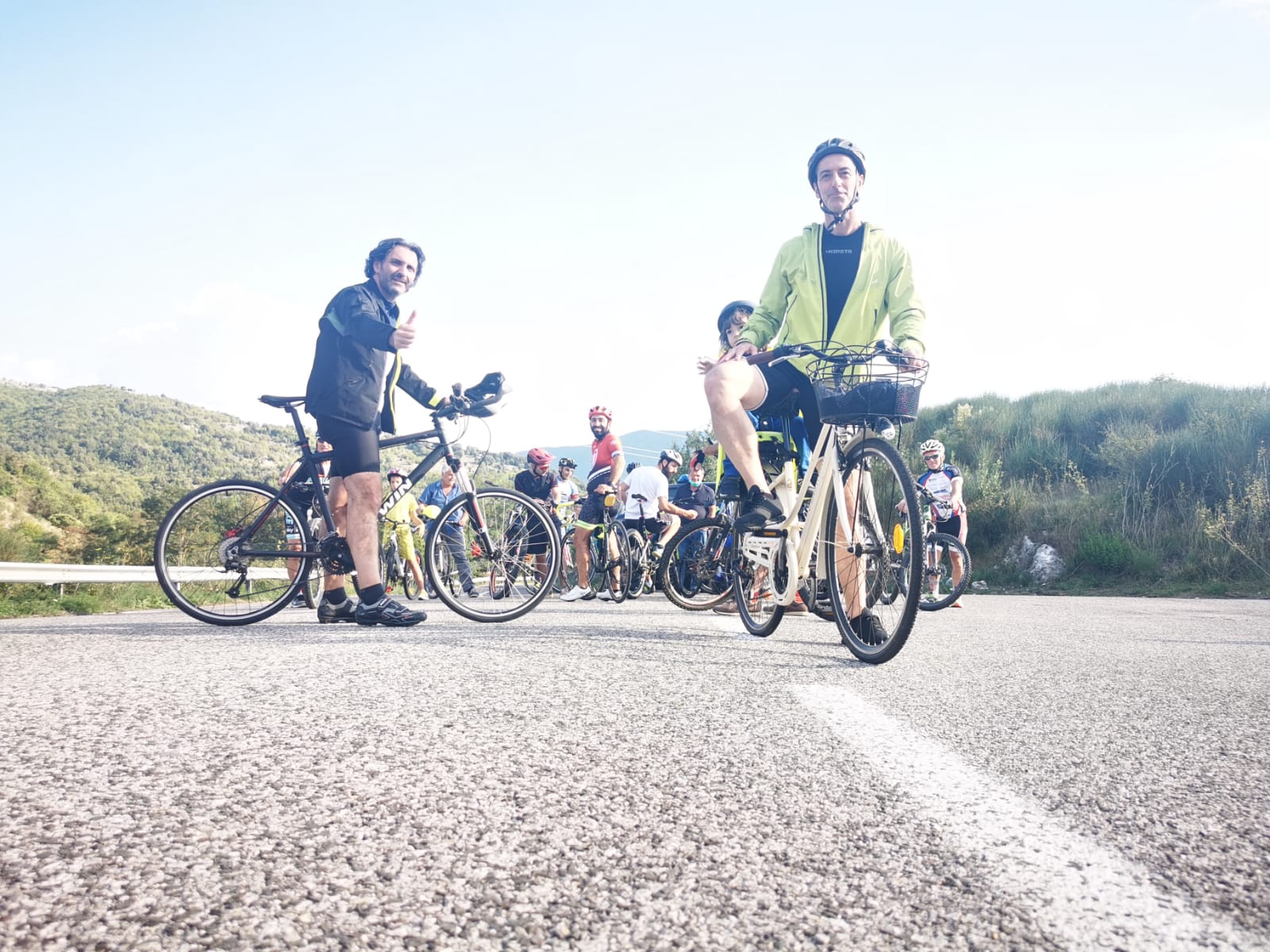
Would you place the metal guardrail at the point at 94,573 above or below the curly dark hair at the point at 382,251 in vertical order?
below

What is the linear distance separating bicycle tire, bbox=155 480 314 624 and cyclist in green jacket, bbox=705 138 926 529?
267 cm

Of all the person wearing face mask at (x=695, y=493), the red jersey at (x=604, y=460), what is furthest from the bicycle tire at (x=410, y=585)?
the person wearing face mask at (x=695, y=493)

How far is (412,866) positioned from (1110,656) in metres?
3.98

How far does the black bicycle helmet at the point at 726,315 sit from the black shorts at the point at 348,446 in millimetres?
3471

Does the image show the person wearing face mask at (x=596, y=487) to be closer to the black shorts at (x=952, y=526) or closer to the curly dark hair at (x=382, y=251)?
the black shorts at (x=952, y=526)

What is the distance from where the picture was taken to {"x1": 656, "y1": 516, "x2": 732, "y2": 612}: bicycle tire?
626cm

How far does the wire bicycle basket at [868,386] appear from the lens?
12.4 ft

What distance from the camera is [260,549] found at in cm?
536

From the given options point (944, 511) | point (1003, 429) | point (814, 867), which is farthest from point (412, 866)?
point (1003, 429)

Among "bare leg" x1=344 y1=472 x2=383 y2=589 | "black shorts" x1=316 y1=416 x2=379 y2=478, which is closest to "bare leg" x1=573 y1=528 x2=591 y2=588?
"bare leg" x1=344 y1=472 x2=383 y2=589

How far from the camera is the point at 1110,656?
4.28 meters

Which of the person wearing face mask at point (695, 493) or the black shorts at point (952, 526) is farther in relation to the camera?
the person wearing face mask at point (695, 493)

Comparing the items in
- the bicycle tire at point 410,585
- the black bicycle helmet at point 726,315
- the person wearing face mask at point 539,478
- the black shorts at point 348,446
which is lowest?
the bicycle tire at point 410,585

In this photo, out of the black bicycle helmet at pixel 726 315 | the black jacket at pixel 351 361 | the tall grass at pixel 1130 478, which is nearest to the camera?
the black jacket at pixel 351 361
